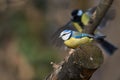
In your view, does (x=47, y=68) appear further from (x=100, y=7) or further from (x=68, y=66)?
(x=68, y=66)

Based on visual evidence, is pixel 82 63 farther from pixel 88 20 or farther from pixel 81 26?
pixel 81 26

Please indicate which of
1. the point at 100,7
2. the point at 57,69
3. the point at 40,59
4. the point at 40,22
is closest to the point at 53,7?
the point at 40,22

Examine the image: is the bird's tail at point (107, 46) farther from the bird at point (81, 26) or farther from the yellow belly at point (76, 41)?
the yellow belly at point (76, 41)

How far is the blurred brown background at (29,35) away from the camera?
5781 mm

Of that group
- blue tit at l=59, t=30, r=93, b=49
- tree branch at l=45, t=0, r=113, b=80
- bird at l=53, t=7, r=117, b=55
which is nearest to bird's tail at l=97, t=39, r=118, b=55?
bird at l=53, t=7, r=117, b=55

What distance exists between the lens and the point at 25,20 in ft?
20.3

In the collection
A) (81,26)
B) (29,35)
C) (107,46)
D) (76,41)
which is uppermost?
(76,41)

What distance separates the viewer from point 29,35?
607 cm

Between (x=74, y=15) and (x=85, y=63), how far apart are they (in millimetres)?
1569

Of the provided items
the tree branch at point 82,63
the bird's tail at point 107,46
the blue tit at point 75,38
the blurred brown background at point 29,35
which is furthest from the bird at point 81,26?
the blurred brown background at point 29,35

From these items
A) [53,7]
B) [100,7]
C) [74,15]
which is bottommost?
[53,7]

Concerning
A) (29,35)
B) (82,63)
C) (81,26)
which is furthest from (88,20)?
(29,35)

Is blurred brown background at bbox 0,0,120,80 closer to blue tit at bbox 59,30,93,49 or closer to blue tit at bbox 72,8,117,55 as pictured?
blue tit at bbox 72,8,117,55

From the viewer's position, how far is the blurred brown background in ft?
19.0
